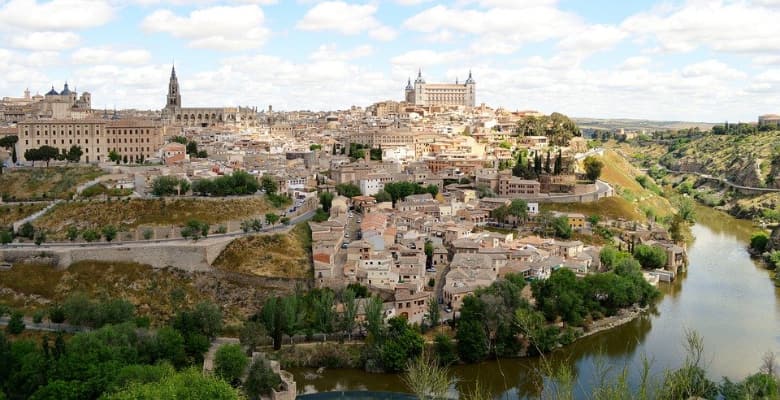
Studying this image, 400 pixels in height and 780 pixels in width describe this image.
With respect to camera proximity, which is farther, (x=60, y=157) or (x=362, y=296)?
(x=60, y=157)

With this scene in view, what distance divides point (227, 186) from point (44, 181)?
22.4 ft

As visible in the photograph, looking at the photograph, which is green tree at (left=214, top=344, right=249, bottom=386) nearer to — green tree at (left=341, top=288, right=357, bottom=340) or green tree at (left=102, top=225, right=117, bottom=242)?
green tree at (left=341, top=288, right=357, bottom=340)

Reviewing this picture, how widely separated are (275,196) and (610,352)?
473 inches

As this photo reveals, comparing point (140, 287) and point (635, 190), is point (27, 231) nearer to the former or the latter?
point (140, 287)

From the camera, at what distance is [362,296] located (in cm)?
1823

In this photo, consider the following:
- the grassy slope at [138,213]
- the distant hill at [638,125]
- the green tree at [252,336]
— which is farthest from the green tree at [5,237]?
the distant hill at [638,125]

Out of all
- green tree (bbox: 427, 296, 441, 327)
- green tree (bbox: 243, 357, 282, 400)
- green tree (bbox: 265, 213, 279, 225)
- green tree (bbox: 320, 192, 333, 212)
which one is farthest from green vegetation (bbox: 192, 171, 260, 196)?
green tree (bbox: 243, 357, 282, 400)

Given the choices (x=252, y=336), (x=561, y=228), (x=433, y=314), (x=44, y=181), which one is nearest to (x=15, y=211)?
(x=44, y=181)

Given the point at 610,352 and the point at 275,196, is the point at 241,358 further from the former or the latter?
the point at 275,196

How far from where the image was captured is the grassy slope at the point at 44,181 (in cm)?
2366

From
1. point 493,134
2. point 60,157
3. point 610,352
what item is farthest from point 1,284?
point 493,134

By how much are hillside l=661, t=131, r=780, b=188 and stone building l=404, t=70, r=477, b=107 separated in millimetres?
16580

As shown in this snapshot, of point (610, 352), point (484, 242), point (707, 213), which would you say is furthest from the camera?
point (707, 213)

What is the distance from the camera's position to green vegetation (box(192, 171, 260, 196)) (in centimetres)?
2306
